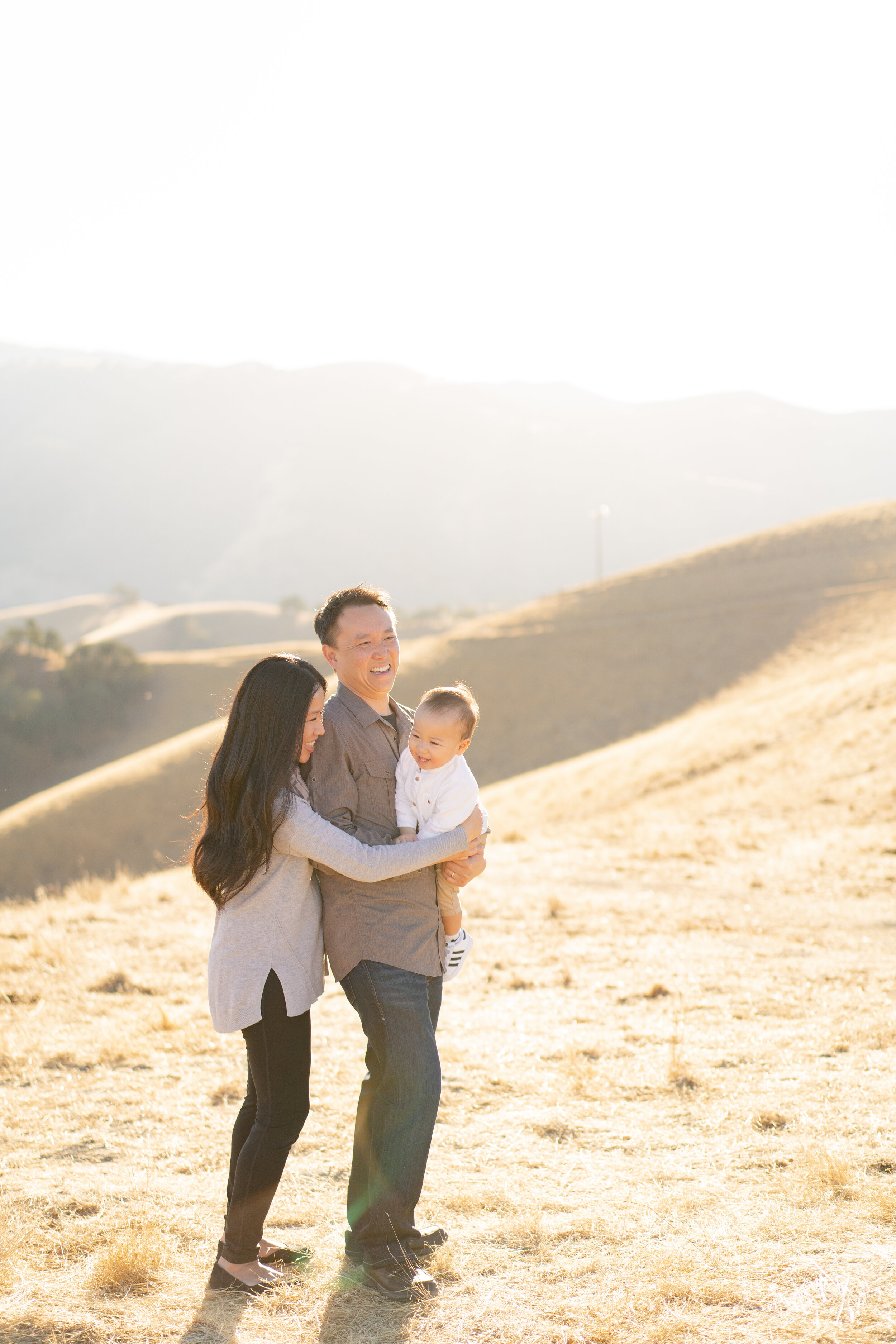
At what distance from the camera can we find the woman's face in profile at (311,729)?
3.45m

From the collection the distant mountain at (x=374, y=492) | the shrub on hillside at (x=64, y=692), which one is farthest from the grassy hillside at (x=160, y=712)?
the distant mountain at (x=374, y=492)

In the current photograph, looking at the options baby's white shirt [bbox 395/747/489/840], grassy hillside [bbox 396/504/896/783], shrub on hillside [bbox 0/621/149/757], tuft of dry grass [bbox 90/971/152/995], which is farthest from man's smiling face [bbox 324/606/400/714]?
shrub on hillside [bbox 0/621/149/757]

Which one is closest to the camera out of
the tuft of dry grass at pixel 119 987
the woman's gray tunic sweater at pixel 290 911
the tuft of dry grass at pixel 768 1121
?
the woman's gray tunic sweater at pixel 290 911

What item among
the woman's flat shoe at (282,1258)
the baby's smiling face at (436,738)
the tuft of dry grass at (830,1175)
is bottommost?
the tuft of dry grass at (830,1175)

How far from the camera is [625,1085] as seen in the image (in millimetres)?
5613

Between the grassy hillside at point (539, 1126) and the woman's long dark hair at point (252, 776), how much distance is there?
4.86 feet

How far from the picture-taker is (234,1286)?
11.6 feet

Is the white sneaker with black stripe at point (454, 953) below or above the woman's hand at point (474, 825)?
below

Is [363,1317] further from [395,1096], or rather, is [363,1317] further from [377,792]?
[377,792]

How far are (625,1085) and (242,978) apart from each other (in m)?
3.05

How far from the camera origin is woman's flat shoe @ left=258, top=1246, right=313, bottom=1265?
373 centimetres

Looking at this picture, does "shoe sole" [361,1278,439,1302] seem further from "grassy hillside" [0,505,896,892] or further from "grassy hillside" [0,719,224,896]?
"grassy hillside" [0,719,224,896]

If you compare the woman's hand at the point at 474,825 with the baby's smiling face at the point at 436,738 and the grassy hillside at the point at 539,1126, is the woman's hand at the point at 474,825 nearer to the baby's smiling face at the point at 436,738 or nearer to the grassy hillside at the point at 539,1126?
the baby's smiling face at the point at 436,738

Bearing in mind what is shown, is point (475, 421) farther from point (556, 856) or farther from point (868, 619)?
point (556, 856)
